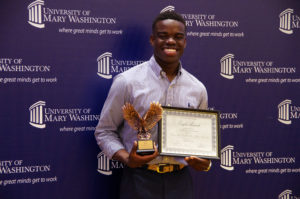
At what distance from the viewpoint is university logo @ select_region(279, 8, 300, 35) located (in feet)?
9.21

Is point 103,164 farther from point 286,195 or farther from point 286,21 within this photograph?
point 286,21

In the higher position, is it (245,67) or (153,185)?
(245,67)

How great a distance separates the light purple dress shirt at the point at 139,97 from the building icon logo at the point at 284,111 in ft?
3.53

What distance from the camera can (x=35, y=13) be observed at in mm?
2326

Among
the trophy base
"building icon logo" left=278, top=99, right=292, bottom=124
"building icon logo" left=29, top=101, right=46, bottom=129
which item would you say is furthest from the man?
"building icon logo" left=278, top=99, right=292, bottom=124

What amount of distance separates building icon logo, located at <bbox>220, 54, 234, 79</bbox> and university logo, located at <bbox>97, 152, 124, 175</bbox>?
3.85ft

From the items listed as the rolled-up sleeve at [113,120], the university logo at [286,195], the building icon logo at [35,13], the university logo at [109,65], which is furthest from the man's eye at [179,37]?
the university logo at [286,195]

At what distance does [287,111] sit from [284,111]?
0.03 meters

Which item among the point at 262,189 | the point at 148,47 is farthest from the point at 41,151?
the point at 262,189

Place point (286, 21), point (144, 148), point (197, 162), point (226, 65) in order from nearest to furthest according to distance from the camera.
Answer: point (144, 148) < point (197, 162) < point (226, 65) < point (286, 21)

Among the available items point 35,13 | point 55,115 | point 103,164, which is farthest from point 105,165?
point 35,13

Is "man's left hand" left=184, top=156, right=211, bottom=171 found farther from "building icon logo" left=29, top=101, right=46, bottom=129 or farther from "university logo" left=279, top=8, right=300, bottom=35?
"university logo" left=279, top=8, right=300, bottom=35

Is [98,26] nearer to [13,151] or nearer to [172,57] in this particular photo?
[172,57]

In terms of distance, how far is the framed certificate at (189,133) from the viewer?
1896mm
